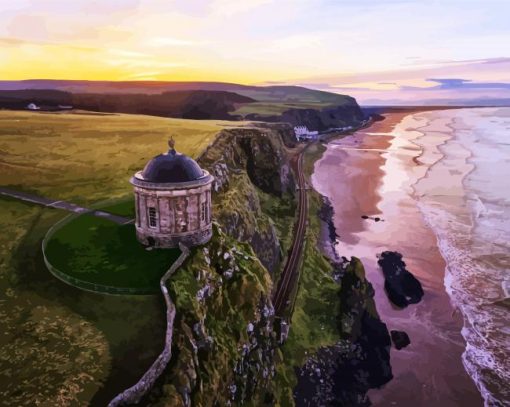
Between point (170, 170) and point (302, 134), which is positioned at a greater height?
point (170, 170)

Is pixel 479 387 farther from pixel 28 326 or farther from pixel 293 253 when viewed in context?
pixel 28 326

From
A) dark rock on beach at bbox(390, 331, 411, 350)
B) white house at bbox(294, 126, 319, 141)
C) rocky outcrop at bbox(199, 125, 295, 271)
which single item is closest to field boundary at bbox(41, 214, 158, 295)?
rocky outcrop at bbox(199, 125, 295, 271)

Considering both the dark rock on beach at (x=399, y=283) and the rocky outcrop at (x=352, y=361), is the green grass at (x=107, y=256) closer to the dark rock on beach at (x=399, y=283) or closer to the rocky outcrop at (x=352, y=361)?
the rocky outcrop at (x=352, y=361)

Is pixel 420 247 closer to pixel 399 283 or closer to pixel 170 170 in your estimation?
pixel 399 283

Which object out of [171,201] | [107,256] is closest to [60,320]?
[107,256]

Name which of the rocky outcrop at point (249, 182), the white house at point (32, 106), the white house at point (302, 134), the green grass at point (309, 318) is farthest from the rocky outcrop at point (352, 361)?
the white house at point (302, 134)

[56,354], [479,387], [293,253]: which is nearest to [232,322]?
[56,354]

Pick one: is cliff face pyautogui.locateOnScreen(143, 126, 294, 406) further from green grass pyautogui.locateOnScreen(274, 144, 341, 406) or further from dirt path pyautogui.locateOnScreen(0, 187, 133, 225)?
dirt path pyautogui.locateOnScreen(0, 187, 133, 225)
